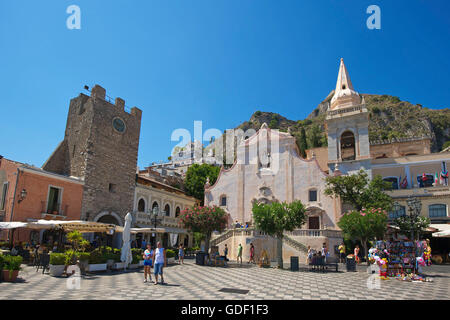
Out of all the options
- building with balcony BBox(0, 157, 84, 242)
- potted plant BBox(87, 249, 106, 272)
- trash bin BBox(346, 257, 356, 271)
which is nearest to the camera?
potted plant BBox(87, 249, 106, 272)

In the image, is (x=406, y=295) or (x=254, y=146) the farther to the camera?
(x=254, y=146)

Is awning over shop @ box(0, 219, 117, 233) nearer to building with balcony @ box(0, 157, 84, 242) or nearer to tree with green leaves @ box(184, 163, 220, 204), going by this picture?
building with balcony @ box(0, 157, 84, 242)

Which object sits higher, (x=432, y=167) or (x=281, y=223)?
(x=432, y=167)

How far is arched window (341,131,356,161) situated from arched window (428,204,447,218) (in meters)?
9.11

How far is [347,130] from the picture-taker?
3538 cm

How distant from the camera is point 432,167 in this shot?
33406mm

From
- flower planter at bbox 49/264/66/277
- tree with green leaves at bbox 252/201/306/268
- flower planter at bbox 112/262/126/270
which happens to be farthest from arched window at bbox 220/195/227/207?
flower planter at bbox 49/264/66/277

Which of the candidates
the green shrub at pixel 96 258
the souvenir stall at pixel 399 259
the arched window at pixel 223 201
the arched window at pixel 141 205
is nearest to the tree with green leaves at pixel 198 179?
the arched window at pixel 223 201

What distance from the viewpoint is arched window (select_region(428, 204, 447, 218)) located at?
1176 inches

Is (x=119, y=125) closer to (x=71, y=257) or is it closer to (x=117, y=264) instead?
(x=117, y=264)
